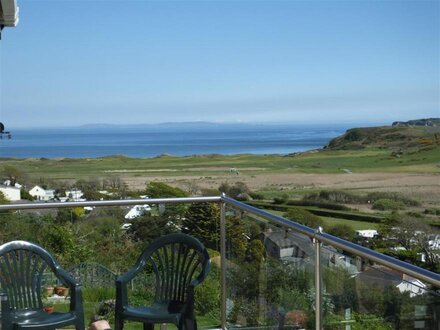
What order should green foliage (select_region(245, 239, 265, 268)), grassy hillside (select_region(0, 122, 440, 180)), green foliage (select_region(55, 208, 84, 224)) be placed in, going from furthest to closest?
grassy hillside (select_region(0, 122, 440, 180))
green foliage (select_region(55, 208, 84, 224))
green foliage (select_region(245, 239, 265, 268))

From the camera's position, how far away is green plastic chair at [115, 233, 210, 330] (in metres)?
3.65

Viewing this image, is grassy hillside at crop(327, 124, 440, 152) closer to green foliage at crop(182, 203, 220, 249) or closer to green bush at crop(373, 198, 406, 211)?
green bush at crop(373, 198, 406, 211)

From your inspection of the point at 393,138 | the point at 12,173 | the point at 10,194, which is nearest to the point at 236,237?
the point at 10,194

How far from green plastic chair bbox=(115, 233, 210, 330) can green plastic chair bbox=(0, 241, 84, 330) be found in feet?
0.87

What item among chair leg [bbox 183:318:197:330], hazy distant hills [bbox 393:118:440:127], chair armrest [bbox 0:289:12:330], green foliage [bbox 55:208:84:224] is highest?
hazy distant hills [bbox 393:118:440:127]

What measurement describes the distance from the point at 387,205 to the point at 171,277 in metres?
17.1

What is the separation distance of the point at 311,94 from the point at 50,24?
13152mm

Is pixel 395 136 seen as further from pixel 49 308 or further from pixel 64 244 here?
pixel 49 308

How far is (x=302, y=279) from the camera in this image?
3354 mm

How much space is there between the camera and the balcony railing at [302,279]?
2346mm

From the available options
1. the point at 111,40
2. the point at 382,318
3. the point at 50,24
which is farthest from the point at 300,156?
the point at 382,318

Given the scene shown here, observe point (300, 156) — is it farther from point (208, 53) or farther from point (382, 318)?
point (382, 318)

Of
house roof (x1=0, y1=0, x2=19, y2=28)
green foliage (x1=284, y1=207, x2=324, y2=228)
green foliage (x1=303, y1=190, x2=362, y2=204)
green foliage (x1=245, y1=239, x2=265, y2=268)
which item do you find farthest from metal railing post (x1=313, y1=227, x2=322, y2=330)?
green foliage (x1=303, y1=190, x2=362, y2=204)

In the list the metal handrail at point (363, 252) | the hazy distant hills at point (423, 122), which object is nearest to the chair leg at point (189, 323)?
the metal handrail at point (363, 252)
